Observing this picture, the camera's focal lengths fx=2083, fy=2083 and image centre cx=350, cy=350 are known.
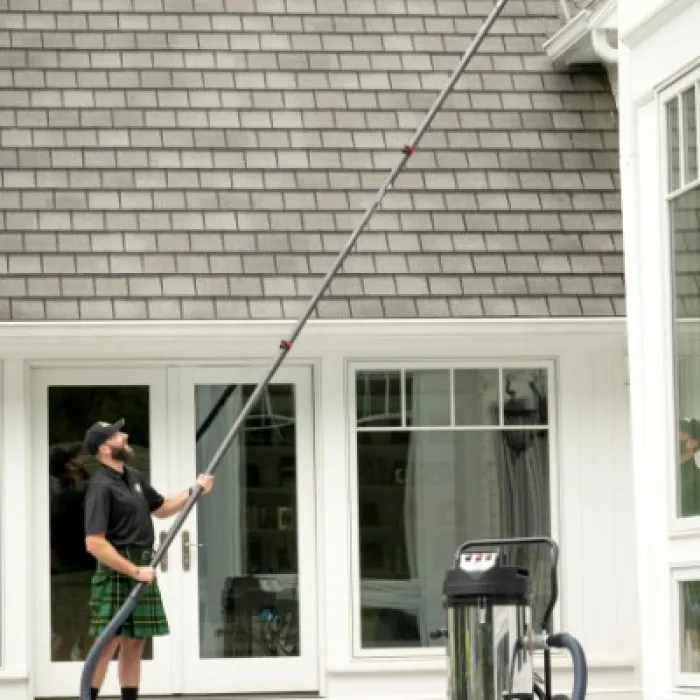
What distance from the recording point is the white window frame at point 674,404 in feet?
32.3

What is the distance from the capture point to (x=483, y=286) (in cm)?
1356

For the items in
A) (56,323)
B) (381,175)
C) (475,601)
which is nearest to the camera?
(475,601)

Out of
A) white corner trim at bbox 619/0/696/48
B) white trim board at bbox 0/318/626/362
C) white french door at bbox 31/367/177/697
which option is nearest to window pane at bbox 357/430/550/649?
white trim board at bbox 0/318/626/362

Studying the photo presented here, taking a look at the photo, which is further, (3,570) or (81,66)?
(81,66)

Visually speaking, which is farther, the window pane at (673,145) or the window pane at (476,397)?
the window pane at (476,397)

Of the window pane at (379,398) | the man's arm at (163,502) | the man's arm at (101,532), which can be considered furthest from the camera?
the window pane at (379,398)

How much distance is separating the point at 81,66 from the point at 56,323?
2.10 meters

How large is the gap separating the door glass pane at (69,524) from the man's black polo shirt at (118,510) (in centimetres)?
189

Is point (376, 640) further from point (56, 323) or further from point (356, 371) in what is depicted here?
point (56, 323)

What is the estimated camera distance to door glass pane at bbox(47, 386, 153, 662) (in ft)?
44.1

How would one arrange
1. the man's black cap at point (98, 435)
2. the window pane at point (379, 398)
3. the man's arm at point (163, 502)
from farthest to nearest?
the window pane at point (379, 398)
the man's arm at point (163, 502)
the man's black cap at point (98, 435)

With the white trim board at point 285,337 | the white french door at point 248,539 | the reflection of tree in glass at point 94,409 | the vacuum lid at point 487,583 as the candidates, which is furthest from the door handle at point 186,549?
the vacuum lid at point 487,583

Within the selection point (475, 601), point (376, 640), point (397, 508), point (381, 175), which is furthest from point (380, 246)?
point (475, 601)

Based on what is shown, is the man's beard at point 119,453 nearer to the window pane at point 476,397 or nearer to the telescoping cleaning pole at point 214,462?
the telescoping cleaning pole at point 214,462
